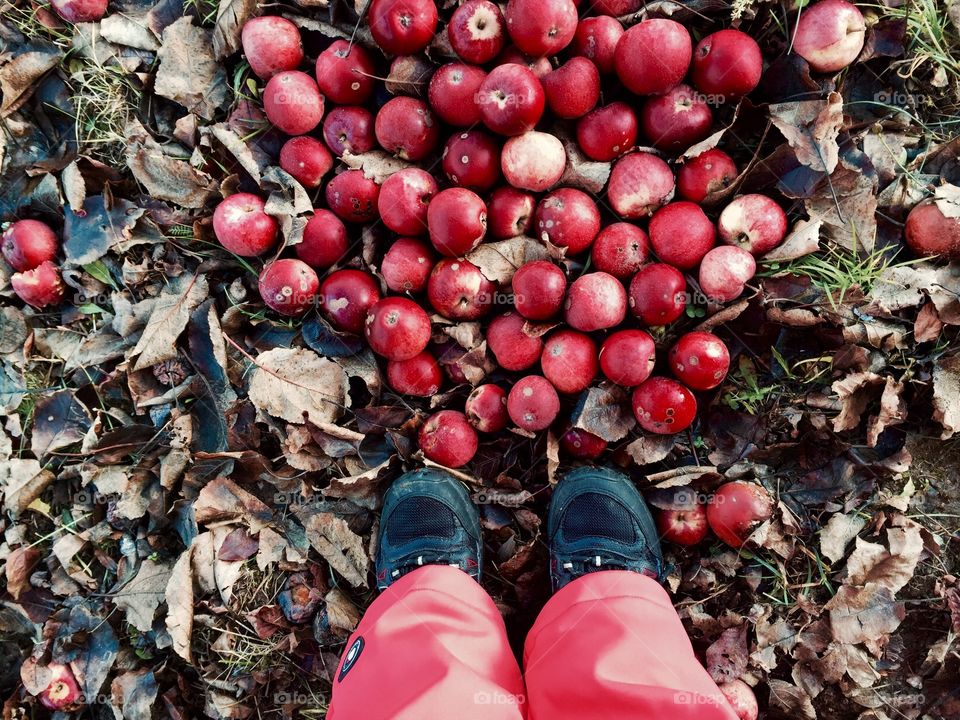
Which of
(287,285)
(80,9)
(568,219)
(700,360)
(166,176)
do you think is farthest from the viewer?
(80,9)

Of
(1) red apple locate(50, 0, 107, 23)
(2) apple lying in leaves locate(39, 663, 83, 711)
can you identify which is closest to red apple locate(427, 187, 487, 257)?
(1) red apple locate(50, 0, 107, 23)

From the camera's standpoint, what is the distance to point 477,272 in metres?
2.74

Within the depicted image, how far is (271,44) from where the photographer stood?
2832 millimetres

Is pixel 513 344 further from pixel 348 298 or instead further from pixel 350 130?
pixel 350 130

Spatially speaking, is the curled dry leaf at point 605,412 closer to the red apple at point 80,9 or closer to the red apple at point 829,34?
the red apple at point 829,34

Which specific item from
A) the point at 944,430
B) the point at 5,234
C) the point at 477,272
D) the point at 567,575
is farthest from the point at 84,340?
the point at 944,430

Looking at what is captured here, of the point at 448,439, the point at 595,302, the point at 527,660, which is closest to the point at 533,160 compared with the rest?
the point at 595,302

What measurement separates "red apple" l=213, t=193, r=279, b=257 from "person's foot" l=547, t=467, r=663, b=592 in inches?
75.8

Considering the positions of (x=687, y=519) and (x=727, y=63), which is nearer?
(x=727, y=63)

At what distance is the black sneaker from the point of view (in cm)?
276

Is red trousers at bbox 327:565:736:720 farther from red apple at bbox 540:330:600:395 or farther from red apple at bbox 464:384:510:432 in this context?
red apple at bbox 540:330:600:395

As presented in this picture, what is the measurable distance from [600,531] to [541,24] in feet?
7.44

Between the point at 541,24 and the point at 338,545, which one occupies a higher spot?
the point at 541,24

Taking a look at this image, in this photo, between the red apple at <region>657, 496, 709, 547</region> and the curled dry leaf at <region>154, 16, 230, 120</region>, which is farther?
the curled dry leaf at <region>154, 16, 230, 120</region>
